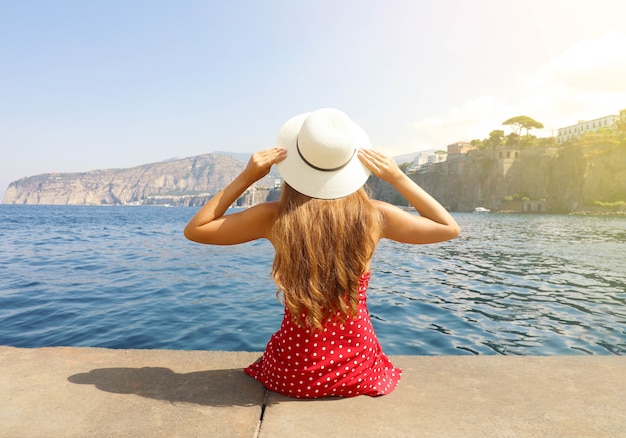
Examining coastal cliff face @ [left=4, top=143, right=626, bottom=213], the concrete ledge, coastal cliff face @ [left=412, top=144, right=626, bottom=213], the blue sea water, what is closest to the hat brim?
the concrete ledge

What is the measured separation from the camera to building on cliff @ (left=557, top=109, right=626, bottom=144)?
274 ft

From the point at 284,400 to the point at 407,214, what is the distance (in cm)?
102

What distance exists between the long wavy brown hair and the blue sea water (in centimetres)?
381

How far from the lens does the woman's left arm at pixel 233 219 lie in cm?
187

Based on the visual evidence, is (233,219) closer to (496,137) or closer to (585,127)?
(496,137)

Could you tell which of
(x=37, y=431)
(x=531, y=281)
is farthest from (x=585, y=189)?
(x=37, y=431)

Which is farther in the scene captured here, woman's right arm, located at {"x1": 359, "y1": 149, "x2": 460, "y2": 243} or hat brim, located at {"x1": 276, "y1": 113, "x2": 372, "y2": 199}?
woman's right arm, located at {"x1": 359, "y1": 149, "x2": 460, "y2": 243}

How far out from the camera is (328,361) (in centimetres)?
189

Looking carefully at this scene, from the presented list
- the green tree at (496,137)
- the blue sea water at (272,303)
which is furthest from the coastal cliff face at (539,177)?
the blue sea water at (272,303)

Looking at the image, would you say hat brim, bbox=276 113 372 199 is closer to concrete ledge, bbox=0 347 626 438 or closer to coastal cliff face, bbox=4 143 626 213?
concrete ledge, bbox=0 347 626 438

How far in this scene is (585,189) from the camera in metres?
59.8

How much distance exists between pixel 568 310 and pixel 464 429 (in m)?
7.31

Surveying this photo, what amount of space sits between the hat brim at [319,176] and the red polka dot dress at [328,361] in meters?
0.48

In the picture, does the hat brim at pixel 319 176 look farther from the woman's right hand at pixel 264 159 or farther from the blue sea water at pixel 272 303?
the blue sea water at pixel 272 303
